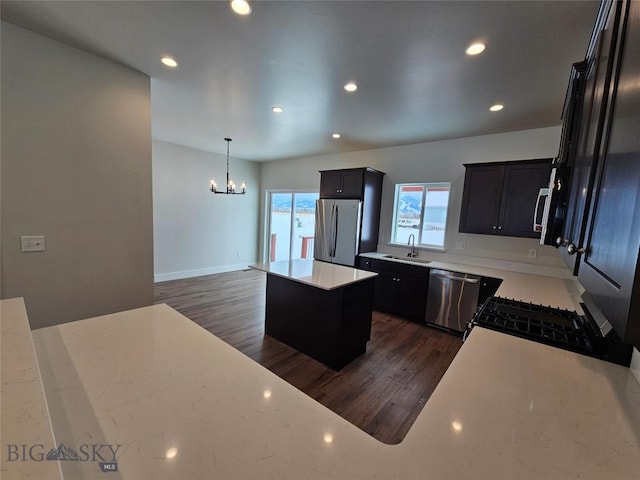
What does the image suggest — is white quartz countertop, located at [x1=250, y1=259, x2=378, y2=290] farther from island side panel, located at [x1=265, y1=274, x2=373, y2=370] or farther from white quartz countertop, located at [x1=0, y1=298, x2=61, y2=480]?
white quartz countertop, located at [x1=0, y1=298, x2=61, y2=480]

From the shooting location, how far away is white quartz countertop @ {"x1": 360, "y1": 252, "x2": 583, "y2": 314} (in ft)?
7.06

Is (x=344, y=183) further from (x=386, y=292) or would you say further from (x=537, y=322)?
(x=537, y=322)

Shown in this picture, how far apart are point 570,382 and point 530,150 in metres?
3.46

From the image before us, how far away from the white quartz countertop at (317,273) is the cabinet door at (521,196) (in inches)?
78.1

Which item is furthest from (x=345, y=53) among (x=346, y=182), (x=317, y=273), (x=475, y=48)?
(x=346, y=182)

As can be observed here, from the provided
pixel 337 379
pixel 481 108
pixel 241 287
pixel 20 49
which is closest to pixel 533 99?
pixel 481 108

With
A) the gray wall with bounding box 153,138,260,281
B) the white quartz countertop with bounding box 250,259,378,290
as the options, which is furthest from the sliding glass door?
the white quartz countertop with bounding box 250,259,378,290

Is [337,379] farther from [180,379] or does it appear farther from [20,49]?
[20,49]

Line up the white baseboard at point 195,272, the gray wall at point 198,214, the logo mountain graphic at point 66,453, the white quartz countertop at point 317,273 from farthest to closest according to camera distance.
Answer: the white baseboard at point 195,272 < the gray wall at point 198,214 < the white quartz countertop at point 317,273 < the logo mountain graphic at point 66,453

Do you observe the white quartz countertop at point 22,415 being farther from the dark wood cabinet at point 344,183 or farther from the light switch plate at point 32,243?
the dark wood cabinet at point 344,183

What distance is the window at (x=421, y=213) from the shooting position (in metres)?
4.22

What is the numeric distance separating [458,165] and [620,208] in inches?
148

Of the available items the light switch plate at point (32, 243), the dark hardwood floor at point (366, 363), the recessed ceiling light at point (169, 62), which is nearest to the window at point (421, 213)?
the dark hardwood floor at point (366, 363)

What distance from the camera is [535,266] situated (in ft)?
11.2
